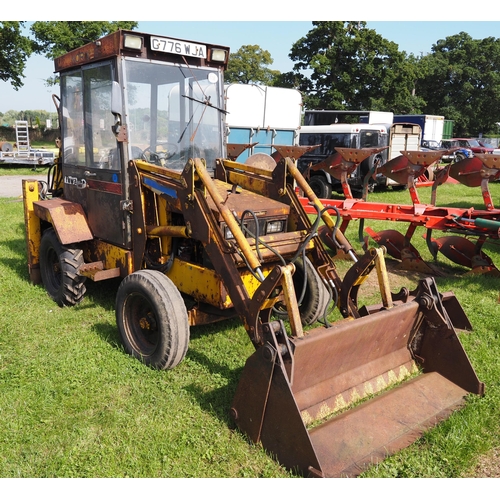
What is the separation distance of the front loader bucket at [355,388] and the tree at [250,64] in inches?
2115

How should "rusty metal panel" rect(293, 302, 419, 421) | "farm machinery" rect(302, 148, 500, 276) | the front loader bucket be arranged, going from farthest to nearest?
"farm machinery" rect(302, 148, 500, 276)
"rusty metal panel" rect(293, 302, 419, 421)
the front loader bucket

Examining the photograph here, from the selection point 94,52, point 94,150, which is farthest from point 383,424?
point 94,52

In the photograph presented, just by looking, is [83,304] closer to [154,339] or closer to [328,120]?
[154,339]

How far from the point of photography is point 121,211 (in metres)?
4.96

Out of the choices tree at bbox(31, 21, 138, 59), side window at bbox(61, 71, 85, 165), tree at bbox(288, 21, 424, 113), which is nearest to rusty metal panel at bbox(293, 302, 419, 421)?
side window at bbox(61, 71, 85, 165)

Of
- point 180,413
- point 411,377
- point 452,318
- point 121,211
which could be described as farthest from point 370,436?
point 121,211

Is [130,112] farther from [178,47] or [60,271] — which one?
[60,271]

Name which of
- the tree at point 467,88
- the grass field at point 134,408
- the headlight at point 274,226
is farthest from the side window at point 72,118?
the tree at point 467,88

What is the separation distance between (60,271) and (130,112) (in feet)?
7.22

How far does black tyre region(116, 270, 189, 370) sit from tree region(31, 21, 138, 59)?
29.4 metres

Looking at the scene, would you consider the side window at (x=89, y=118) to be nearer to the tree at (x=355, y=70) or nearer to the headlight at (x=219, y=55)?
the headlight at (x=219, y=55)

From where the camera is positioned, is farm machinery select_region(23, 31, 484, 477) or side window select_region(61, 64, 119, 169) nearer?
farm machinery select_region(23, 31, 484, 477)

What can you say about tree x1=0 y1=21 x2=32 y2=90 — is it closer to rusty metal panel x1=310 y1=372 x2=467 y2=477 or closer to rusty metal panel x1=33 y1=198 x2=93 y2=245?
rusty metal panel x1=33 y1=198 x2=93 y2=245

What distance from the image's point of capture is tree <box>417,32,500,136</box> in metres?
47.5
